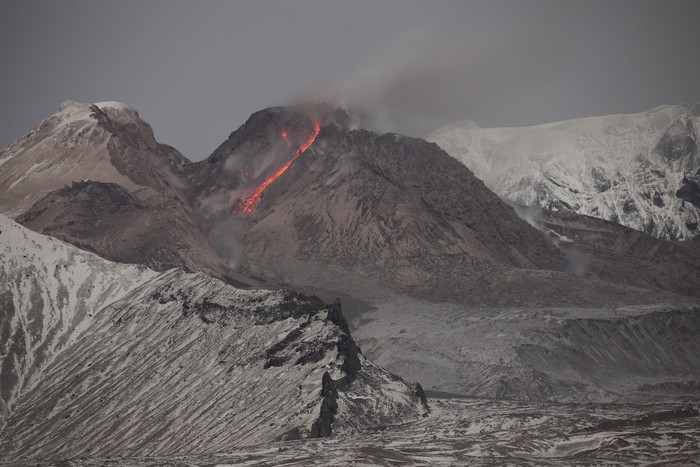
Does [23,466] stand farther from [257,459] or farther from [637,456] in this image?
[637,456]

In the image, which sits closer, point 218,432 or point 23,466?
point 23,466

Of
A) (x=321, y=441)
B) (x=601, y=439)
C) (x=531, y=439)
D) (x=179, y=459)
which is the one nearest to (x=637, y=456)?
(x=601, y=439)

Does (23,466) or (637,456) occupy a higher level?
(23,466)

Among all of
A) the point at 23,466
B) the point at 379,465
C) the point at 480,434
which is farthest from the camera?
the point at 480,434

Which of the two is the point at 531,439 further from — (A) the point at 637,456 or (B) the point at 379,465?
(B) the point at 379,465

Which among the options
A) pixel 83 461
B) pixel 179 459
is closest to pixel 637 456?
pixel 179 459

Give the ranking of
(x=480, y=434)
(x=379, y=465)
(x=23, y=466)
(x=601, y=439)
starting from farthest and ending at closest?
(x=480, y=434)
(x=601, y=439)
(x=379, y=465)
(x=23, y=466)
